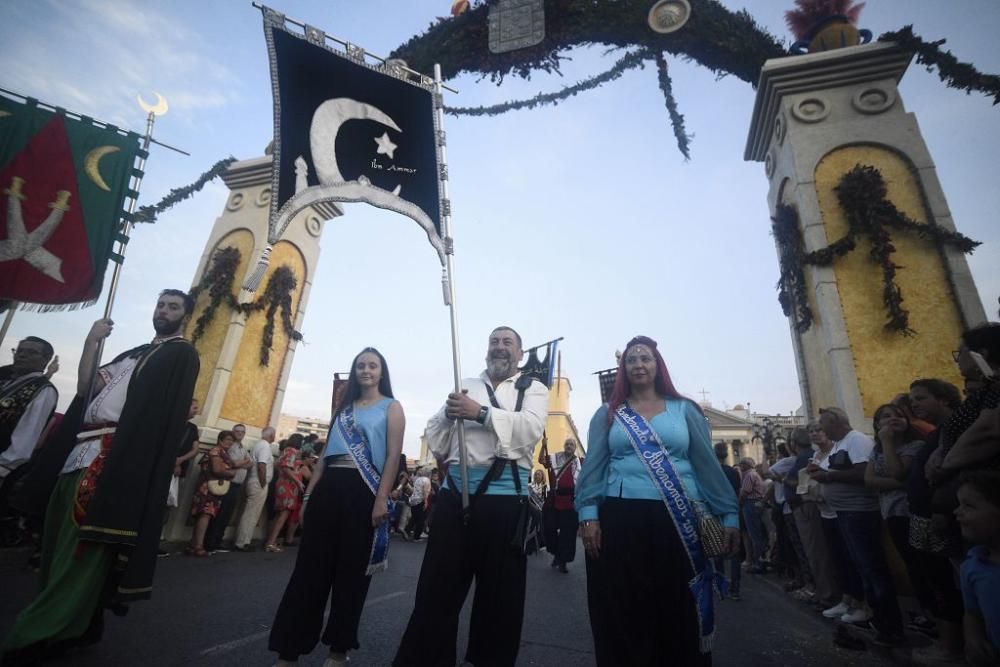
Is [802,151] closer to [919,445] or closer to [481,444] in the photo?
[919,445]

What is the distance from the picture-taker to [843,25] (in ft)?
25.5

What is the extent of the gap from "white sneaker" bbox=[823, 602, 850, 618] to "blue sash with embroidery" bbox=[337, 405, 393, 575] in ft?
15.3

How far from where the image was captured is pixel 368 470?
2912mm

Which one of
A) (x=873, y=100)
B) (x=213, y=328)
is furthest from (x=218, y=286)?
(x=873, y=100)

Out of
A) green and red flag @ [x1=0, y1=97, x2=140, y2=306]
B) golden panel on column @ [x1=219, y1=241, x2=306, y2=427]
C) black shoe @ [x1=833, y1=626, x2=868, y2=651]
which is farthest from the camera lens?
golden panel on column @ [x1=219, y1=241, x2=306, y2=427]

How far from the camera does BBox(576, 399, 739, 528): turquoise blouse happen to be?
2.33 meters

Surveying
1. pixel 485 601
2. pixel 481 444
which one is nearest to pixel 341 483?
pixel 481 444

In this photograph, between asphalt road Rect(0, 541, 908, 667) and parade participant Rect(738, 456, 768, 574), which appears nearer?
asphalt road Rect(0, 541, 908, 667)

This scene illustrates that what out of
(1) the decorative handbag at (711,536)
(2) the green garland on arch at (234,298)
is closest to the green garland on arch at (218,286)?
(2) the green garland on arch at (234,298)

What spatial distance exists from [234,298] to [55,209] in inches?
205

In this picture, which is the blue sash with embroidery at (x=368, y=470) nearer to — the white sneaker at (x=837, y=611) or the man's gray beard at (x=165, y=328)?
the man's gray beard at (x=165, y=328)

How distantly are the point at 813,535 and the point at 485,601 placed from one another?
4.94 metres

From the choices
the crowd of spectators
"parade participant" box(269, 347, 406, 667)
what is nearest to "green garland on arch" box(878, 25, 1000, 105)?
the crowd of spectators

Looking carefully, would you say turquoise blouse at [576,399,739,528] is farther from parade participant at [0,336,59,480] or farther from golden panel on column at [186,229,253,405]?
golden panel on column at [186,229,253,405]
